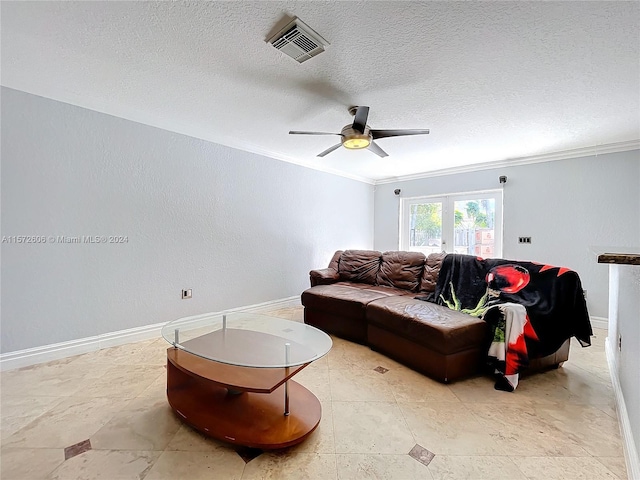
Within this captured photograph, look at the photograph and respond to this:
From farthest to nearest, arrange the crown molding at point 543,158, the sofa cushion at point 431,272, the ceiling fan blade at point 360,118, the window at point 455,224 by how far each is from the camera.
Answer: the window at point 455,224
the crown molding at point 543,158
the sofa cushion at point 431,272
the ceiling fan blade at point 360,118

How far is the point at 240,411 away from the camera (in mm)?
1605

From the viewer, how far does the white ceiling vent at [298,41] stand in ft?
5.25

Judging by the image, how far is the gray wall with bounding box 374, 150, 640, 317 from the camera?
3443 millimetres

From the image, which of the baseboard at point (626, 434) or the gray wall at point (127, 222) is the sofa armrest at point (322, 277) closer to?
the gray wall at point (127, 222)

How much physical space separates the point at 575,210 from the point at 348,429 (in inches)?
166

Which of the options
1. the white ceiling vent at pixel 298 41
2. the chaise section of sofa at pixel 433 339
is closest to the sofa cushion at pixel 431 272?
the chaise section of sofa at pixel 433 339

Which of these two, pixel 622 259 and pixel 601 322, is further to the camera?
pixel 601 322

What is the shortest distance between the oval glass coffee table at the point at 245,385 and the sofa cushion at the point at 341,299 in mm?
915

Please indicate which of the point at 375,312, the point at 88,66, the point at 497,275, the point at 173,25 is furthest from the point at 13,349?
the point at 497,275

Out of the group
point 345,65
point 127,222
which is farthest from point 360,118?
A: point 127,222

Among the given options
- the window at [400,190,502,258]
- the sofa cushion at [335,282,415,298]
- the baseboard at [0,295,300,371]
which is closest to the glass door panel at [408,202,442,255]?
the window at [400,190,502,258]

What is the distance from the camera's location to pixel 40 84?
7.39 ft

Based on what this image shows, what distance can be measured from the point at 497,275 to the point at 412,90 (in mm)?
1894

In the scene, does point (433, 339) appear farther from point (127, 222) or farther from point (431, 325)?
point (127, 222)
